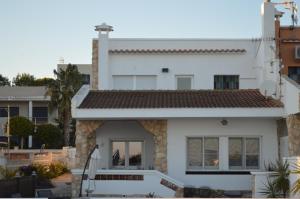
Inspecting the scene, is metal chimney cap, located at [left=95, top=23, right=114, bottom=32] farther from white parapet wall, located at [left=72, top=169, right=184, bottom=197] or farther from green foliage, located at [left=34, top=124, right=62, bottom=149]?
green foliage, located at [left=34, top=124, right=62, bottom=149]

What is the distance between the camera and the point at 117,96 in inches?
1054

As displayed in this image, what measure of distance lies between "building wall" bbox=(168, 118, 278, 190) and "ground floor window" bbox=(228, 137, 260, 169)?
11.2 inches

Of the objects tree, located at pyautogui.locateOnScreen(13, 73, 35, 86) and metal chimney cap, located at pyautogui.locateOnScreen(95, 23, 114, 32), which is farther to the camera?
tree, located at pyautogui.locateOnScreen(13, 73, 35, 86)

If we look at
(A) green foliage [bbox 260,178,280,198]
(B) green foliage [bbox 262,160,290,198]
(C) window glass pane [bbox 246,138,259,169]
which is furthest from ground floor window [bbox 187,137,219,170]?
(B) green foliage [bbox 262,160,290,198]

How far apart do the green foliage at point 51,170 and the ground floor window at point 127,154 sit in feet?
18.7

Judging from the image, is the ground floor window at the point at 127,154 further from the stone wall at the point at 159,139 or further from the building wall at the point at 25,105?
the building wall at the point at 25,105

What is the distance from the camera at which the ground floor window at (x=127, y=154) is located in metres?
26.7

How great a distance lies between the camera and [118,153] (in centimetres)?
2686

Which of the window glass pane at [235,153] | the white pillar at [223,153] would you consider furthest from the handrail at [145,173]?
the window glass pane at [235,153]

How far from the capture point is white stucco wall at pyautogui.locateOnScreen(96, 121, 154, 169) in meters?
26.2

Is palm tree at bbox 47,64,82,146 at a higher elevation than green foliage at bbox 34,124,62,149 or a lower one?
higher

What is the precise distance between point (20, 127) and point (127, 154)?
31.1 m

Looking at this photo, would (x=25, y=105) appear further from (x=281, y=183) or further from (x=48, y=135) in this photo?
(x=281, y=183)

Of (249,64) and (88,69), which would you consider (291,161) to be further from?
(88,69)
